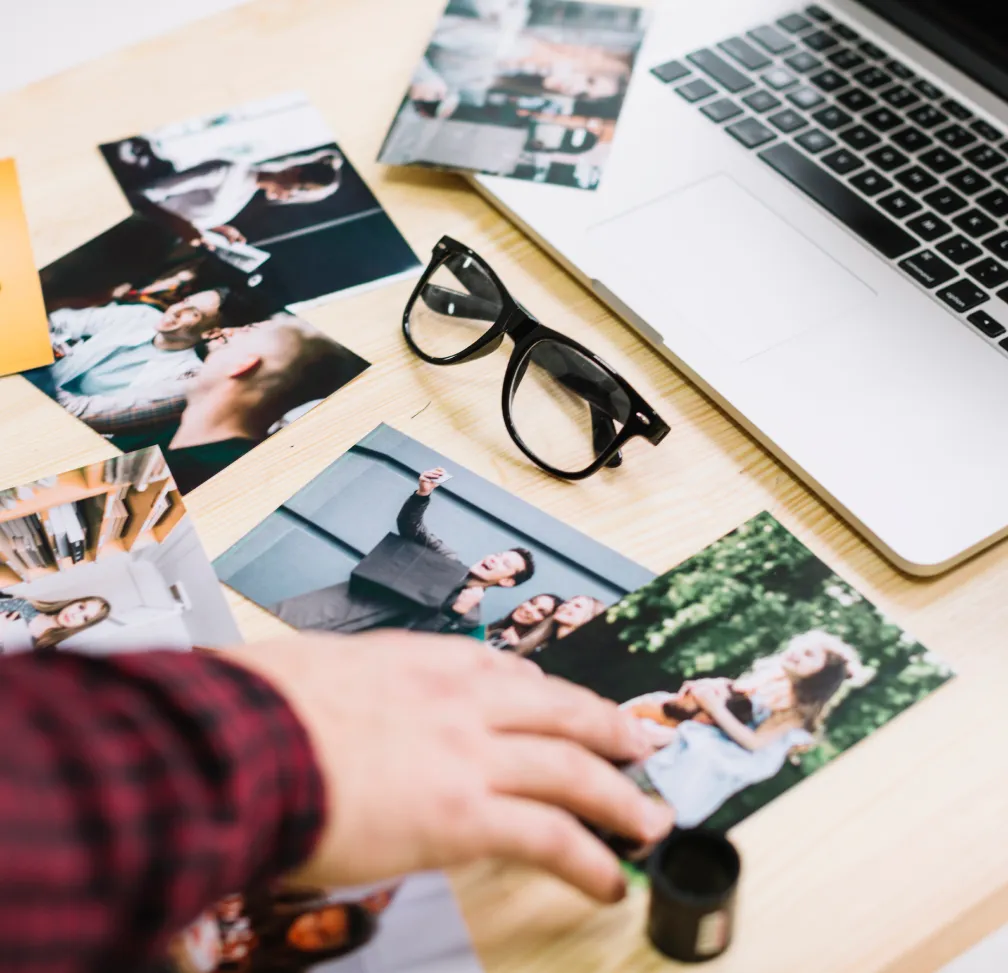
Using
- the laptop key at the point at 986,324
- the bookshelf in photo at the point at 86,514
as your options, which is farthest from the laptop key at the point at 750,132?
the bookshelf in photo at the point at 86,514

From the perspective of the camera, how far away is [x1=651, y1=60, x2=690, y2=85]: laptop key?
2.92ft

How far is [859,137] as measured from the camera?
2.72 feet

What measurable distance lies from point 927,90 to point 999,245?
0.19m

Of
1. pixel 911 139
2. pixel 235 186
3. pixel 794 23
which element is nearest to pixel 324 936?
pixel 235 186

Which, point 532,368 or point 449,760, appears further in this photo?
point 532,368

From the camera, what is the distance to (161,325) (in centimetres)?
77

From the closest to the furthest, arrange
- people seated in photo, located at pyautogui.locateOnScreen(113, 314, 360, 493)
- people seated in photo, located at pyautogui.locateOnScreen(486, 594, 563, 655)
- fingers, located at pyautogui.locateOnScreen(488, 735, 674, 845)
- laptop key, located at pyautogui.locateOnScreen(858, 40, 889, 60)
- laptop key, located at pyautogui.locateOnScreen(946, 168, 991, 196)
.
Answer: fingers, located at pyautogui.locateOnScreen(488, 735, 674, 845) → people seated in photo, located at pyautogui.locateOnScreen(486, 594, 563, 655) → people seated in photo, located at pyautogui.locateOnScreen(113, 314, 360, 493) → laptop key, located at pyautogui.locateOnScreen(946, 168, 991, 196) → laptop key, located at pyautogui.locateOnScreen(858, 40, 889, 60)

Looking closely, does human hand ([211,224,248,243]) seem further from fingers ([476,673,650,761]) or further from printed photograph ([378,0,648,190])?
fingers ([476,673,650,761])

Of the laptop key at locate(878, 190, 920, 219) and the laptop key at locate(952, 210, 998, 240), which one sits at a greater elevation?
the laptop key at locate(878, 190, 920, 219)

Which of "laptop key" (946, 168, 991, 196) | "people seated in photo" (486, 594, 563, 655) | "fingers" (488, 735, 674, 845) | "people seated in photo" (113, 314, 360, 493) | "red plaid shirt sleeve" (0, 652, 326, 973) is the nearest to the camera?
"red plaid shirt sleeve" (0, 652, 326, 973)

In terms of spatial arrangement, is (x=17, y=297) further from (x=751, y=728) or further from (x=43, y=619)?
(x=751, y=728)

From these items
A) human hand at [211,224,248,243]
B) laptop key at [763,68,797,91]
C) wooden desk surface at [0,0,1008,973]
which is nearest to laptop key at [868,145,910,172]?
laptop key at [763,68,797,91]

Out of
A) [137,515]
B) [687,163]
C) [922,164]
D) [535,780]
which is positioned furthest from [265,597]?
[922,164]

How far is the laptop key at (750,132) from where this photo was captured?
831 millimetres
